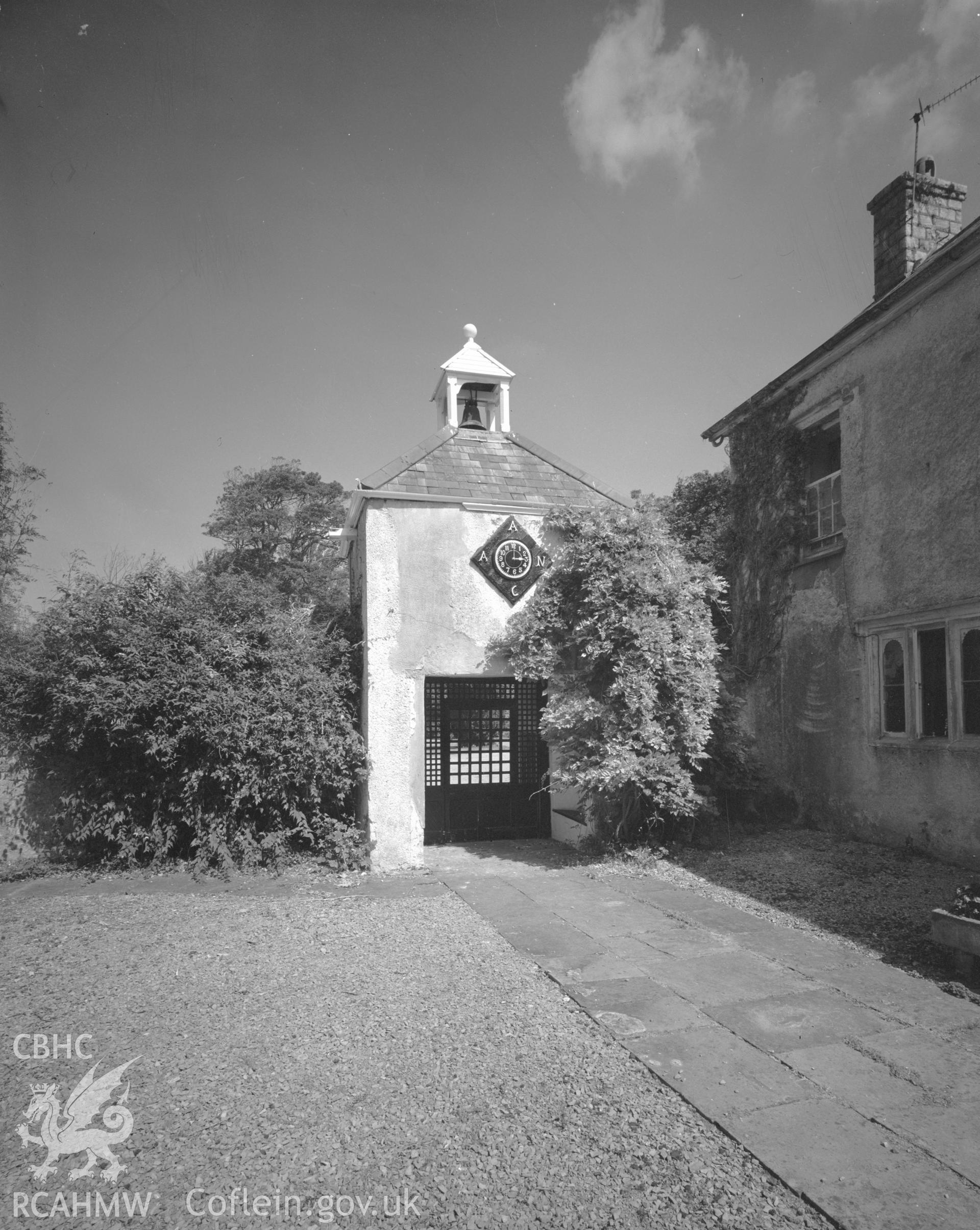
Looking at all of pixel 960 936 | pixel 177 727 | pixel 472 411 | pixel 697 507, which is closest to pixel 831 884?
pixel 960 936

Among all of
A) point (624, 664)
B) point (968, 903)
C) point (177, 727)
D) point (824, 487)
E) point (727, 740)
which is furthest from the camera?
point (824, 487)

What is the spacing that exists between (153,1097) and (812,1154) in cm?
309

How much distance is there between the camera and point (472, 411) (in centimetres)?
1171

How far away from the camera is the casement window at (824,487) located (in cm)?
1068

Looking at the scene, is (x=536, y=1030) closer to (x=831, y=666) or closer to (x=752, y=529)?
(x=831, y=666)

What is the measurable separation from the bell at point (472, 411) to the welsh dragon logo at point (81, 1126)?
9.52 meters

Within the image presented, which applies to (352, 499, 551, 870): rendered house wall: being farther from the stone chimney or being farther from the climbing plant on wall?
the stone chimney

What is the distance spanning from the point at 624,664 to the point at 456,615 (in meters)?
2.23

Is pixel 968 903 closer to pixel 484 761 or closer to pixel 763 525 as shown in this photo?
pixel 484 761

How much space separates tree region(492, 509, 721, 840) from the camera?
8766mm

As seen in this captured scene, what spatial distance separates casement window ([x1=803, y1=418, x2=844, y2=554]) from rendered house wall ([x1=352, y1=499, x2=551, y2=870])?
4.41 metres

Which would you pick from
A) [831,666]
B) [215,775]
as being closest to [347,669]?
[215,775]

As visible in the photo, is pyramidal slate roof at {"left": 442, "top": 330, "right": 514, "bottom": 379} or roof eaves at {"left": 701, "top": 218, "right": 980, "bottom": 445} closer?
roof eaves at {"left": 701, "top": 218, "right": 980, "bottom": 445}

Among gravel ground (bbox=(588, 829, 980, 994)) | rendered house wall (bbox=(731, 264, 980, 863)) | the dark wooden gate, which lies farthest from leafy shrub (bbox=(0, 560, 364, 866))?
rendered house wall (bbox=(731, 264, 980, 863))
